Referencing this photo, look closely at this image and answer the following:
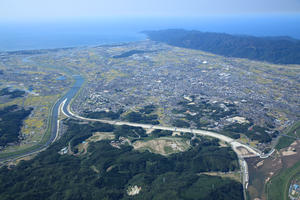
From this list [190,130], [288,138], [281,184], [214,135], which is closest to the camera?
[281,184]

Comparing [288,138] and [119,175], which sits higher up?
[288,138]

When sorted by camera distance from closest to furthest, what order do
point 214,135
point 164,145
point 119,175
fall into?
point 119,175
point 164,145
point 214,135

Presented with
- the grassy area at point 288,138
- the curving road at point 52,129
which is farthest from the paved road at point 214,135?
the grassy area at point 288,138

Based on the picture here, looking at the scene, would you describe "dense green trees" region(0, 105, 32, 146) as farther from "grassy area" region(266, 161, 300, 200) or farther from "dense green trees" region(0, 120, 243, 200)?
"grassy area" region(266, 161, 300, 200)

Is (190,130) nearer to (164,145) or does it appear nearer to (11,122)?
(164,145)

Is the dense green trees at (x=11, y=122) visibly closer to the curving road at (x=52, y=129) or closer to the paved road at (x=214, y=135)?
the curving road at (x=52, y=129)

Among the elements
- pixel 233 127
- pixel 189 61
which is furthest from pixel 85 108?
pixel 189 61

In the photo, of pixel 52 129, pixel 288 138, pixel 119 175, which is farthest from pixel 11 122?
pixel 288 138
